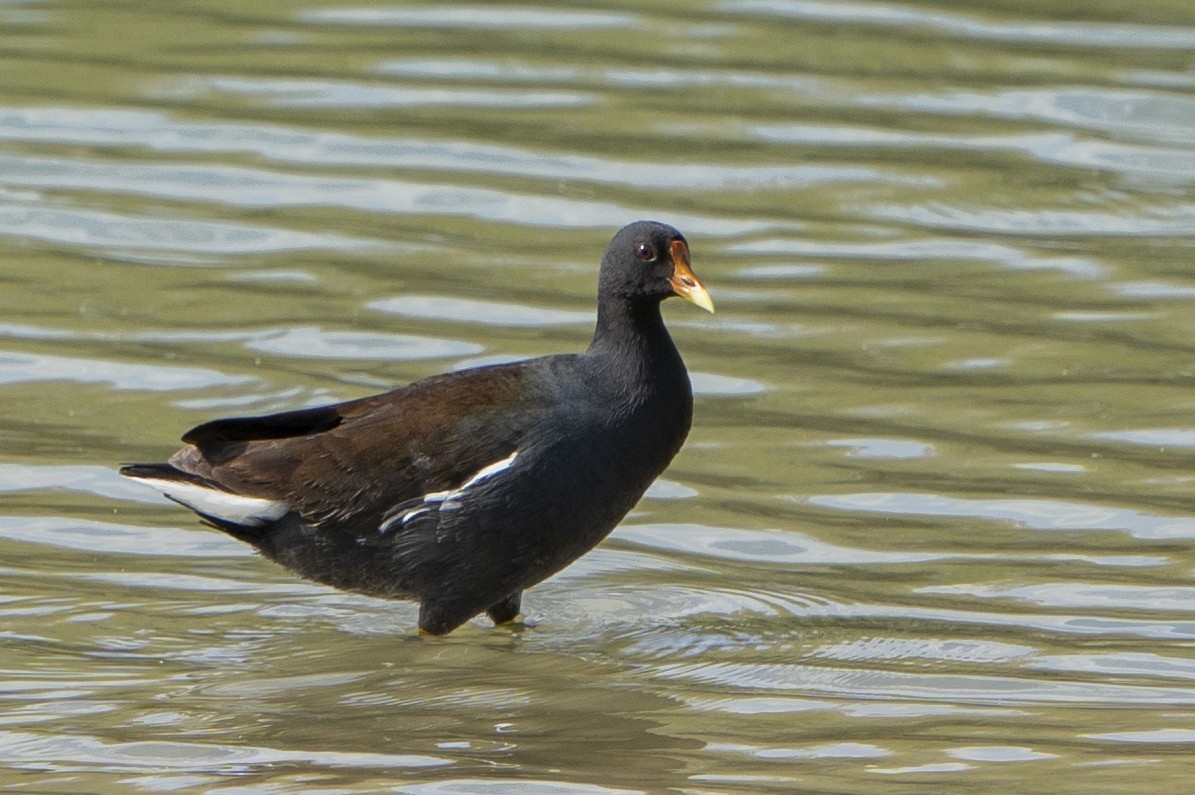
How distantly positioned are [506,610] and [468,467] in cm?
57

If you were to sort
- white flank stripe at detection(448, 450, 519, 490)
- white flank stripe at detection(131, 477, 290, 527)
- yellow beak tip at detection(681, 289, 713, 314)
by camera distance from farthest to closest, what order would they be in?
yellow beak tip at detection(681, 289, 713, 314) < white flank stripe at detection(131, 477, 290, 527) < white flank stripe at detection(448, 450, 519, 490)

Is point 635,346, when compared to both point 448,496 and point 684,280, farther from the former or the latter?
point 448,496

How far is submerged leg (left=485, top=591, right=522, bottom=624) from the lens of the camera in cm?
714

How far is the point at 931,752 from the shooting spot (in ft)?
18.4

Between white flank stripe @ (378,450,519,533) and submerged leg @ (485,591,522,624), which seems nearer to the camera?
white flank stripe @ (378,450,519,533)

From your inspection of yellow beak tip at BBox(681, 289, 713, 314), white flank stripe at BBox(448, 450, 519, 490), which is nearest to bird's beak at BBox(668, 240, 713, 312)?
yellow beak tip at BBox(681, 289, 713, 314)

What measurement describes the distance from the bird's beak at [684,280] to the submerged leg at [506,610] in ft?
3.51

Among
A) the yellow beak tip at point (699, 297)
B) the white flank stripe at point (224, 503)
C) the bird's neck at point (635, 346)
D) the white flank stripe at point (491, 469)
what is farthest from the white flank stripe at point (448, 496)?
the yellow beak tip at point (699, 297)

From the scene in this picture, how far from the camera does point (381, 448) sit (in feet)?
22.9

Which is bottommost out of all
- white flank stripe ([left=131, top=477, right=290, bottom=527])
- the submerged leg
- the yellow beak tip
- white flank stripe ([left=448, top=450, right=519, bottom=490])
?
the submerged leg

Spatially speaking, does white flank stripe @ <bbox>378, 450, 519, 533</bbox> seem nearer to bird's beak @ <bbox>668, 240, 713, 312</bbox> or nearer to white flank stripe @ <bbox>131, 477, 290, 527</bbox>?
white flank stripe @ <bbox>131, 477, 290, 527</bbox>

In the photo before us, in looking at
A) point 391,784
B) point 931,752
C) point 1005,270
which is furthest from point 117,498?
point 1005,270

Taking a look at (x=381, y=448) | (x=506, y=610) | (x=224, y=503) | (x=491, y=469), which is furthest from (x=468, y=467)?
(x=224, y=503)

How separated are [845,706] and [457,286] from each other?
14.1ft
